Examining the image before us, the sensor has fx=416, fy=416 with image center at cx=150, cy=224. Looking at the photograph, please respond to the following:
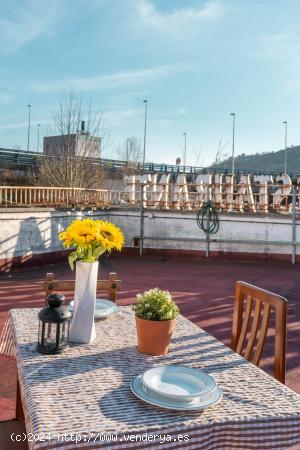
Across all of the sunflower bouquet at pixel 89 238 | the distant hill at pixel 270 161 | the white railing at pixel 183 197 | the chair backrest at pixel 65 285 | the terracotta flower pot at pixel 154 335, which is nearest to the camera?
the terracotta flower pot at pixel 154 335

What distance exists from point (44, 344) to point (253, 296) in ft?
4.87

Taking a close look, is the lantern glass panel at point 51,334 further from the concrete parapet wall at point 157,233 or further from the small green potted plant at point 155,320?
the concrete parapet wall at point 157,233

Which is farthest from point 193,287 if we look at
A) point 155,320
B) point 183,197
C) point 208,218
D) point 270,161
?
point 270,161

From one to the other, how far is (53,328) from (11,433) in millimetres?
600

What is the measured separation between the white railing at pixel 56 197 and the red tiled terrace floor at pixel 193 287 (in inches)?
84.1

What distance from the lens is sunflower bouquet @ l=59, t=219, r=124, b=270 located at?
2.35m

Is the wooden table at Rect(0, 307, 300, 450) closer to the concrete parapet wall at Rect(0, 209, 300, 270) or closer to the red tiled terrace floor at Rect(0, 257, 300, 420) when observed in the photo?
the red tiled terrace floor at Rect(0, 257, 300, 420)

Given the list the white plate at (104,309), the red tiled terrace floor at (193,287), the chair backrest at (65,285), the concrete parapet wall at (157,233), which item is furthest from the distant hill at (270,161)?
the white plate at (104,309)

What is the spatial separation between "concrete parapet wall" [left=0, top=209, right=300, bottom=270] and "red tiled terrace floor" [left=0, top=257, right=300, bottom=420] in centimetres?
48

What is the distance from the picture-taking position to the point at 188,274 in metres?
10.6

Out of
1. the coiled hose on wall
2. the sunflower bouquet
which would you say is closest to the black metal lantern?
the sunflower bouquet

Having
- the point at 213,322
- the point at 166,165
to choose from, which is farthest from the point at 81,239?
the point at 166,165

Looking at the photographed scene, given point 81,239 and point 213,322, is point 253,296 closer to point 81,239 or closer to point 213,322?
point 81,239

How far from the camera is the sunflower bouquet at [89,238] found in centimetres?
235
